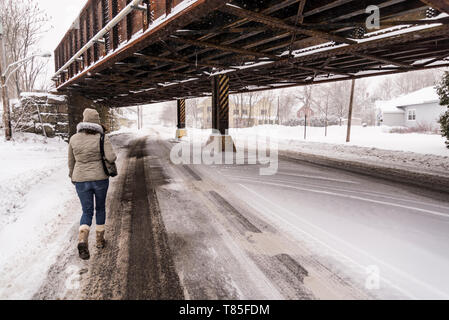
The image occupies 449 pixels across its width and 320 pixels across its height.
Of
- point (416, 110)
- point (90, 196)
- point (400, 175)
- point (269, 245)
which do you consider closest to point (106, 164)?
point (90, 196)

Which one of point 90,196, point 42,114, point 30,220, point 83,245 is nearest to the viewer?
point 83,245

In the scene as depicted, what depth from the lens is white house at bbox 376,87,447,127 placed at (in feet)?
102

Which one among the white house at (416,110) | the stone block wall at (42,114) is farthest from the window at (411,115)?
the stone block wall at (42,114)

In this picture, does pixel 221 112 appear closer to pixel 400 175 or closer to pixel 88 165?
pixel 400 175

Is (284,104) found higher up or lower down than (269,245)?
higher up

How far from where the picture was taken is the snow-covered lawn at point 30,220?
271cm

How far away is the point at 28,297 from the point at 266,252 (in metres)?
2.64

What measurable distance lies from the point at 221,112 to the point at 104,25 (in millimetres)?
6699

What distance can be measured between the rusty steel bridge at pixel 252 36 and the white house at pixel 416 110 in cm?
2596

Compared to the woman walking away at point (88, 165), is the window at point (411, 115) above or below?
above

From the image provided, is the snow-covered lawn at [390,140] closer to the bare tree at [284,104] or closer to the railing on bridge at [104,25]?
the railing on bridge at [104,25]

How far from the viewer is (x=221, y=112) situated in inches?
538

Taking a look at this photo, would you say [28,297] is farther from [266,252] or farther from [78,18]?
[78,18]

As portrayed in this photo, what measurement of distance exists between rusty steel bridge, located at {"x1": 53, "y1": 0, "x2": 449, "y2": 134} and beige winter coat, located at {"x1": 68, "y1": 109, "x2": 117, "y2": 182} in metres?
3.49
